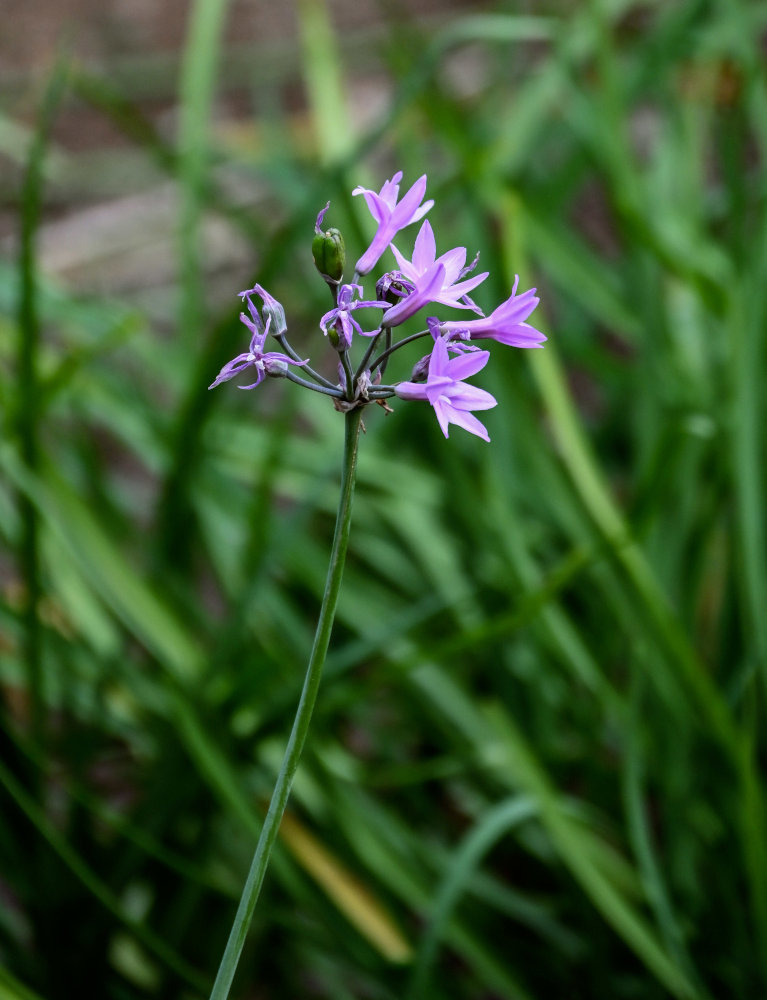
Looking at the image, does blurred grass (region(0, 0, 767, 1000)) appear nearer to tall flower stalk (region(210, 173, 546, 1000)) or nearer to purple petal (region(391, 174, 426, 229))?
tall flower stalk (region(210, 173, 546, 1000))

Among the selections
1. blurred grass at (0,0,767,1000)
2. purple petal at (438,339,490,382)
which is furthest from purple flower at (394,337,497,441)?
blurred grass at (0,0,767,1000)

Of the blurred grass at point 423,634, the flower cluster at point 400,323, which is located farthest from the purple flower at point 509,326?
the blurred grass at point 423,634

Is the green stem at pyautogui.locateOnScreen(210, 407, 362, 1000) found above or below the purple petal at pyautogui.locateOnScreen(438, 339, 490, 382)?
below

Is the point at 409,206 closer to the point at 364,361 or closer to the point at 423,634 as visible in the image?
the point at 364,361

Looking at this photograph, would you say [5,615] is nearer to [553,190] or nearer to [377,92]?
[553,190]

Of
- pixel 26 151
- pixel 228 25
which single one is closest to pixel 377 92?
pixel 228 25

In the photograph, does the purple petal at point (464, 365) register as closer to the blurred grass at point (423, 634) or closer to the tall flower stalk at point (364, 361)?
the tall flower stalk at point (364, 361)

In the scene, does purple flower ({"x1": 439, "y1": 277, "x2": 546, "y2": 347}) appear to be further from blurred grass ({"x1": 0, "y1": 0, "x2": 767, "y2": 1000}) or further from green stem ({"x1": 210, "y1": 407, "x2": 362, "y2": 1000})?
blurred grass ({"x1": 0, "y1": 0, "x2": 767, "y2": 1000})

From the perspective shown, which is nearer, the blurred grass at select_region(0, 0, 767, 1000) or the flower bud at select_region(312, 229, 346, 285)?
the flower bud at select_region(312, 229, 346, 285)
